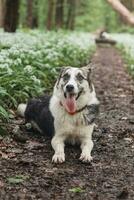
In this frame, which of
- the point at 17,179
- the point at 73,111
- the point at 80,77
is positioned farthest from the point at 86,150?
→ the point at 17,179

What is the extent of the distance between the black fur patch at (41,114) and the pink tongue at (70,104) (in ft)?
1.27

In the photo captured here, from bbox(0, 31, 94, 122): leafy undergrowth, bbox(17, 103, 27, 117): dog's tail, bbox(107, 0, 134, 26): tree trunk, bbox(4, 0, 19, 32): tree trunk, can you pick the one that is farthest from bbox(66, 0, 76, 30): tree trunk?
bbox(107, 0, 134, 26): tree trunk

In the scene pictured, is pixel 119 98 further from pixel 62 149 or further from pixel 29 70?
pixel 62 149

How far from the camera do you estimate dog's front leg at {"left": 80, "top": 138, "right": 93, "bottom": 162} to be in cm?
628

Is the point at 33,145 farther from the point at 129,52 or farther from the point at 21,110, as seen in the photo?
the point at 129,52

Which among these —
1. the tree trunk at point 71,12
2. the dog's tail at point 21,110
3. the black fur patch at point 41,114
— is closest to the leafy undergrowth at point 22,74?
the dog's tail at point 21,110

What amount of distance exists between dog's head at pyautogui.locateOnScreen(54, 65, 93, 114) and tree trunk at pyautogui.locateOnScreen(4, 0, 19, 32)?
10.1 metres

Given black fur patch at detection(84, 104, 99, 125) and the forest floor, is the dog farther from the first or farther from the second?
the forest floor

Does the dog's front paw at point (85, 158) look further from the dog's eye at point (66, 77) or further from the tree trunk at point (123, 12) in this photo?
the tree trunk at point (123, 12)

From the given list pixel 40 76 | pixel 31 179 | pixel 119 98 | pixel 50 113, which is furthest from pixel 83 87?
pixel 119 98

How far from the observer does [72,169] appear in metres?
5.97

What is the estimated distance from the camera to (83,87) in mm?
6617

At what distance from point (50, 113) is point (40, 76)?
3.83 metres

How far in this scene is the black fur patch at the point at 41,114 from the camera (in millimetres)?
7113
